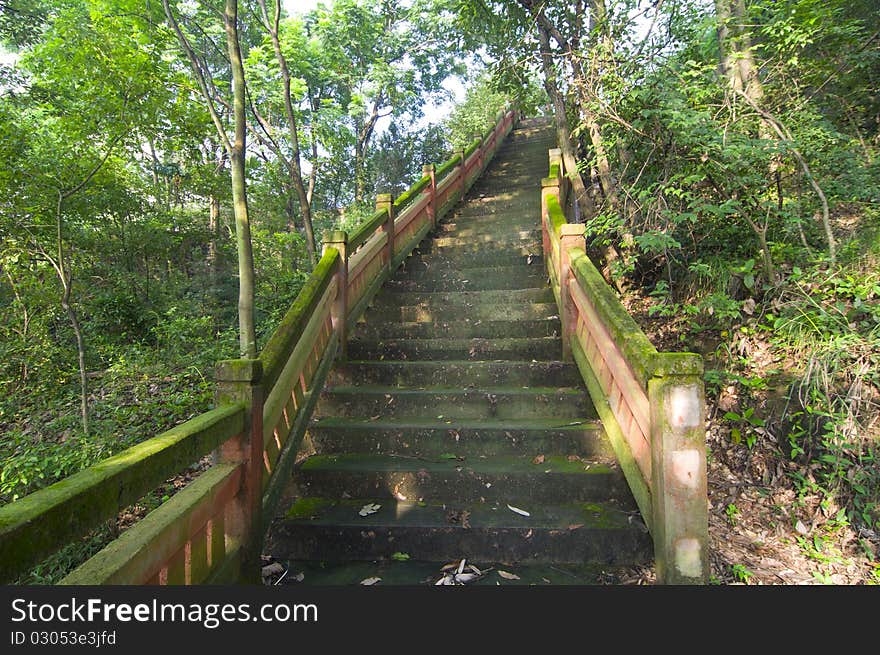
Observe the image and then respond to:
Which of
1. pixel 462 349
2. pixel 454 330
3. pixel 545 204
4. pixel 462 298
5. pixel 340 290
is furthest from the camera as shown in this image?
pixel 545 204

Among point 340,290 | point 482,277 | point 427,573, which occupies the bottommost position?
point 427,573

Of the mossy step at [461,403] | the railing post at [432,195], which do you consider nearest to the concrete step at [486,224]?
the railing post at [432,195]

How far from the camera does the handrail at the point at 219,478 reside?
4.09ft

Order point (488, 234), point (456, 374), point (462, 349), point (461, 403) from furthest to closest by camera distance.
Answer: point (488, 234) < point (462, 349) < point (456, 374) < point (461, 403)

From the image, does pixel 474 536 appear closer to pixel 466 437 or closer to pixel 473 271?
pixel 466 437

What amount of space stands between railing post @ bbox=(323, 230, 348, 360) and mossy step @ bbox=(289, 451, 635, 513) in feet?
4.62

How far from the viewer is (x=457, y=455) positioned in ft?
11.0

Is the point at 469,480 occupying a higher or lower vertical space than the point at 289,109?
lower

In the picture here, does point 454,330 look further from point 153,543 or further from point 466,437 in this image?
point 153,543

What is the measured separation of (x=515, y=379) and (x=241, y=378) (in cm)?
240

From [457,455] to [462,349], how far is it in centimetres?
136

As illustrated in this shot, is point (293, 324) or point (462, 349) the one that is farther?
point (462, 349)

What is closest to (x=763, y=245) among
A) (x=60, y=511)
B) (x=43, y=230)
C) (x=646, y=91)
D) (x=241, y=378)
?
(x=646, y=91)

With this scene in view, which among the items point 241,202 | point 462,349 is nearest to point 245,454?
point 462,349
